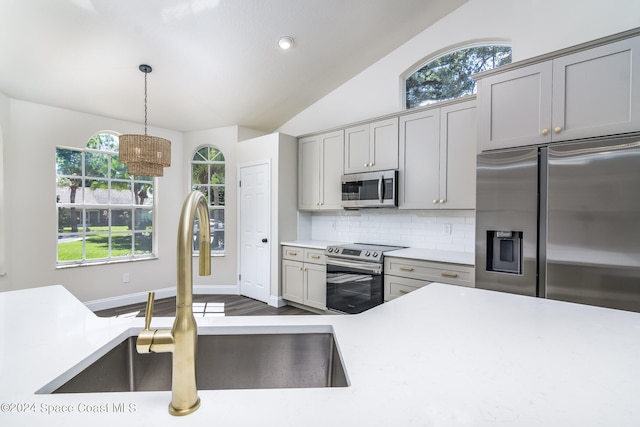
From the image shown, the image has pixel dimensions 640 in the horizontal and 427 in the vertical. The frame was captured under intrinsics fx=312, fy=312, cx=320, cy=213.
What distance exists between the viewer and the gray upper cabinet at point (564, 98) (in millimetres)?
1911

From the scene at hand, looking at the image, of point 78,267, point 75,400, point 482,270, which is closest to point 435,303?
point 75,400

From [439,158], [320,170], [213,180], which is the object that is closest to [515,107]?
[439,158]

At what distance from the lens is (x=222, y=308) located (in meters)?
4.07

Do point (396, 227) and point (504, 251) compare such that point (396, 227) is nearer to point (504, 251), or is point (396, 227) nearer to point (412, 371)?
point (504, 251)

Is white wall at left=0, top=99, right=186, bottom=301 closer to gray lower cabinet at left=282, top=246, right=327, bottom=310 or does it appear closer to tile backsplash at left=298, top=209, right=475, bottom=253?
gray lower cabinet at left=282, top=246, right=327, bottom=310

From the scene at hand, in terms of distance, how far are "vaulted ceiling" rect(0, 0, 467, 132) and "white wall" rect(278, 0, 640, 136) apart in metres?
0.15

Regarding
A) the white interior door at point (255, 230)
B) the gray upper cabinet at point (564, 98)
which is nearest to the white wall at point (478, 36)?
the gray upper cabinet at point (564, 98)

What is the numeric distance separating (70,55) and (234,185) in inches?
93.6

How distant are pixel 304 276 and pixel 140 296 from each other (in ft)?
7.80

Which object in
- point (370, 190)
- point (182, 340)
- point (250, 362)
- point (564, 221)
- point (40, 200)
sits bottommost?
point (250, 362)

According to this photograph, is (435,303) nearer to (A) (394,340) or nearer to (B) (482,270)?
(A) (394,340)

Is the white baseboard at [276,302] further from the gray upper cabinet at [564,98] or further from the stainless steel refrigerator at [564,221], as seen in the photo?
the gray upper cabinet at [564,98]

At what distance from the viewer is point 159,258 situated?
464 centimetres

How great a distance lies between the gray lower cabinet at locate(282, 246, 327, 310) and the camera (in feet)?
12.6
